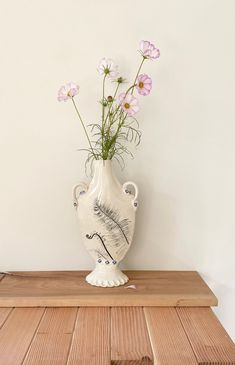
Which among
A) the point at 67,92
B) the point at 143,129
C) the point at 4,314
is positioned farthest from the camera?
the point at 143,129

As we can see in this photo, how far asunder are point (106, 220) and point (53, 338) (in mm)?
332

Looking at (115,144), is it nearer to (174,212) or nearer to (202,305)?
(174,212)

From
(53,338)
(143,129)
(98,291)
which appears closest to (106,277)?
(98,291)

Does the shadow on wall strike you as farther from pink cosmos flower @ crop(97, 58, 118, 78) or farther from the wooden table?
pink cosmos flower @ crop(97, 58, 118, 78)

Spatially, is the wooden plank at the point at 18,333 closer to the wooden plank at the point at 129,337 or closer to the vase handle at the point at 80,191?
the wooden plank at the point at 129,337

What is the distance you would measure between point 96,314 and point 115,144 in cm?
50

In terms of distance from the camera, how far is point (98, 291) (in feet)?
3.32

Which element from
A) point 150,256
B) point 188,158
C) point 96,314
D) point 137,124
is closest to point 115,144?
point 137,124

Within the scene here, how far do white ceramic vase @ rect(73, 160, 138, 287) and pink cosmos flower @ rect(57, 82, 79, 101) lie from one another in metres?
0.20

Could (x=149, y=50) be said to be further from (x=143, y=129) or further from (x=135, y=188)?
(x=135, y=188)

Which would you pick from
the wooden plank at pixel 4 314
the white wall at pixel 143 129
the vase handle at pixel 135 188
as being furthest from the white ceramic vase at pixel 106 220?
the wooden plank at pixel 4 314

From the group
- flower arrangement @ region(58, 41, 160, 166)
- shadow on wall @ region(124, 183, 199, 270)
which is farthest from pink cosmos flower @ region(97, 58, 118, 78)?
shadow on wall @ region(124, 183, 199, 270)

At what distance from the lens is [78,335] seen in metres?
0.83

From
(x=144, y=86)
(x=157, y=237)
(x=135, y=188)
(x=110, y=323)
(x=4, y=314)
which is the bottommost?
(x=4, y=314)
